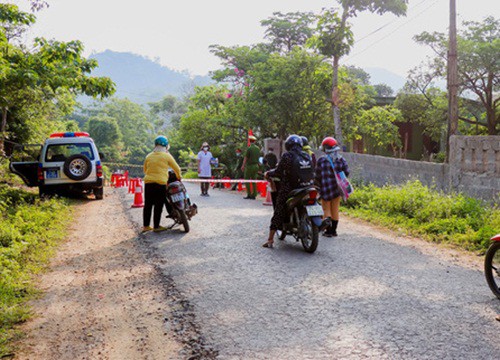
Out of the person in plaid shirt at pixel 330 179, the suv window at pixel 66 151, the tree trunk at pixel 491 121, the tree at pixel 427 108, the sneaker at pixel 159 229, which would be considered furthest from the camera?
the tree at pixel 427 108

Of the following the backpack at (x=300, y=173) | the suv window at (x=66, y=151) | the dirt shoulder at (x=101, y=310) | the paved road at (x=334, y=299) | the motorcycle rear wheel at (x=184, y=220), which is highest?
the suv window at (x=66, y=151)

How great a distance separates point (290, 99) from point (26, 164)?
1065cm

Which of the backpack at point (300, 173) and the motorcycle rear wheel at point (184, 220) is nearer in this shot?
the backpack at point (300, 173)

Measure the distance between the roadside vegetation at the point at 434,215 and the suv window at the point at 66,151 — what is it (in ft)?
26.5

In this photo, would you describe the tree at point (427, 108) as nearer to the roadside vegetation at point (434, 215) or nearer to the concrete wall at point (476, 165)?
the roadside vegetation at point (434, 215)

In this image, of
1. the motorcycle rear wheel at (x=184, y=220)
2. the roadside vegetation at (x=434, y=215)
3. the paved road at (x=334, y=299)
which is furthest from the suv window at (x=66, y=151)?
the paved road at (x=334, y=299)

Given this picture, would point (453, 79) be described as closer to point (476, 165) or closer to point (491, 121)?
point (476, 165)

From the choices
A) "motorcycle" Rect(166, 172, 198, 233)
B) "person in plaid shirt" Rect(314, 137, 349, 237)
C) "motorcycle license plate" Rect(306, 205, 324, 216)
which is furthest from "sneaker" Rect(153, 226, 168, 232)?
"motorcycle license plate" Rect(306, 205, 324, 216)

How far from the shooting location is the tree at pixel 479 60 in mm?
20969

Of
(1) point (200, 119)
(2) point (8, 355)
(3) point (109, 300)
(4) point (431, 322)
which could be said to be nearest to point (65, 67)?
(3) point (109, 300)

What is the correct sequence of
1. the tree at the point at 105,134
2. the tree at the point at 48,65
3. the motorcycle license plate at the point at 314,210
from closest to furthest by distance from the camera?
the motorcycle license plate at the point at 314,210, the tree at the point at 48,65, the tree at the point at 105,134

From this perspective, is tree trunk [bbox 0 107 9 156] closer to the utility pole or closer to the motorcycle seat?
the motorcycle seat

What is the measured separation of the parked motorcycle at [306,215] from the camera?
715 centimetres

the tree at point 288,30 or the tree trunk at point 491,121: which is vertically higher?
the tree at point 288,30
